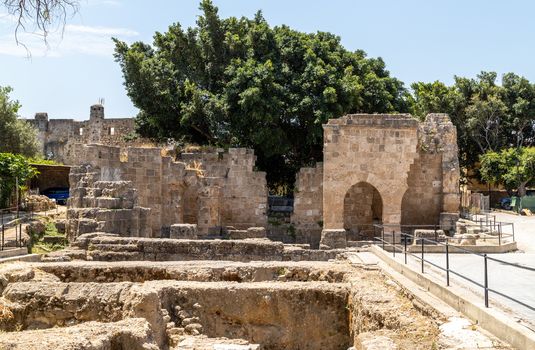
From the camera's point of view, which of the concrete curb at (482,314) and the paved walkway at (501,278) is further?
the paved walkway at (501,278)

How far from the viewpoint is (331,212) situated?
879 inches

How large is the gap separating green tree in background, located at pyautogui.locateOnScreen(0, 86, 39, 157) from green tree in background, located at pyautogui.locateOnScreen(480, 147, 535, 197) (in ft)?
93.6

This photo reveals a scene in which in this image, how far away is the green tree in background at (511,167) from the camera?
35.6 meters

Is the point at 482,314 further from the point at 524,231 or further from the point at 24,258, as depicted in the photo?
the point at 524,231

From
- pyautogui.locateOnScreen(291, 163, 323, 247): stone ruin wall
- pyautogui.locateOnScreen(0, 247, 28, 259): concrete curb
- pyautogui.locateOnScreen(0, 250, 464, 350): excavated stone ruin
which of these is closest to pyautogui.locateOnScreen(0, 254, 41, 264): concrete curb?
pyautogui.locateOnScreen(0, 247, 28, 259): concrete curb

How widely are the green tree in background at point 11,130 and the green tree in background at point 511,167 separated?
2851cm

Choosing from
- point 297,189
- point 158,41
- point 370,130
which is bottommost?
point 297,189

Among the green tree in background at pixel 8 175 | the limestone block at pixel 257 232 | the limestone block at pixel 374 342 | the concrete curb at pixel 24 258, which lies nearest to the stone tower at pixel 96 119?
the green tree in background at pixel 8 175

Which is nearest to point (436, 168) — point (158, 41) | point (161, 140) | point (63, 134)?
point (161, 140)

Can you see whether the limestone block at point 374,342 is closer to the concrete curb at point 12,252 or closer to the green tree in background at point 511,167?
the concrete curb at point 12,252

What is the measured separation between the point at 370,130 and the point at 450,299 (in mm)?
14387

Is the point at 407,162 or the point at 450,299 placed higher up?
the point at 407,162

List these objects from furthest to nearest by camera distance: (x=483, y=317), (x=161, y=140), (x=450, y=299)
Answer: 1. (x=161, y=140)
2. (x=450, y=299)
3. (x=483, y=317)

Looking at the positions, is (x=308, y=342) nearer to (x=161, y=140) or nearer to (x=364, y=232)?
(x=364, y=232)
